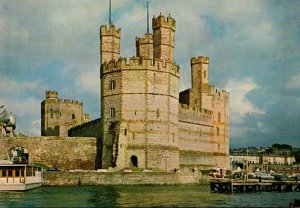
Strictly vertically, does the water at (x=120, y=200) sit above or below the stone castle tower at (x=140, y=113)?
below

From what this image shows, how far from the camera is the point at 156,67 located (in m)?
56.0

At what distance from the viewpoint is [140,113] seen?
55.1 metres

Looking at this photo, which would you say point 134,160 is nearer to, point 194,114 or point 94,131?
point 94,131

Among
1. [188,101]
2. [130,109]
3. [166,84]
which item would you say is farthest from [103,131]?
[188,101]

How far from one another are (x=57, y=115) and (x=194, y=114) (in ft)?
72.7

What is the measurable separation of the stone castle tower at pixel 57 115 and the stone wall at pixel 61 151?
70.2 ft

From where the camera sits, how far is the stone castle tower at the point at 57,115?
8094 centimetres

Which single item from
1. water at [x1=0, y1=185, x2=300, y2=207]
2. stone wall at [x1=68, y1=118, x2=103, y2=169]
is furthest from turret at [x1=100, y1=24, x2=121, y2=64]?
water at [x1=0, y1=185, x2=300, y2=207]

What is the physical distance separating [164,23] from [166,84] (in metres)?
7.30

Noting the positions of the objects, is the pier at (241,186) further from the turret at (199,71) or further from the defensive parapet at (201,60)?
the defensive parapet at (201,60)

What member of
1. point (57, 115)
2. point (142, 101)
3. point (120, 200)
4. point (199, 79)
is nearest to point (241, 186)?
point (142, 101)

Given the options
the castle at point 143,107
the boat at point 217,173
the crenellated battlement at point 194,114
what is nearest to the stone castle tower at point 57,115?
the castle at point 143,107

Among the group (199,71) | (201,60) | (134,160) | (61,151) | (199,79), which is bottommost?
(134,160)

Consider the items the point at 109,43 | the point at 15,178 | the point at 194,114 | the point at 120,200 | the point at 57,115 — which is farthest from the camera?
the point at 57,115
